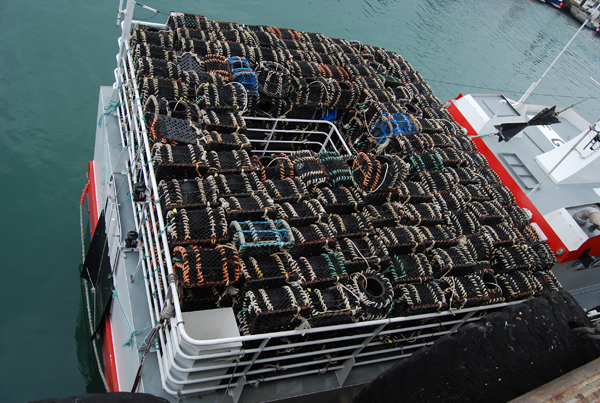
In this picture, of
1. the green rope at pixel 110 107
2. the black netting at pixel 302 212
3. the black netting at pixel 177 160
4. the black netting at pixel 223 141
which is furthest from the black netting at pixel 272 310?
the green rope at pixel 110 107

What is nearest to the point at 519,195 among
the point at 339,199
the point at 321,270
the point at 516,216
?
the point at 516,216

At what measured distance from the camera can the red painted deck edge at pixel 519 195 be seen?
8.13 m

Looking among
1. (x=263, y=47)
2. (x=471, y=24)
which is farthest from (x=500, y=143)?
(x=471, y=24)

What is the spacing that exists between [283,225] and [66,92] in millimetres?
8403

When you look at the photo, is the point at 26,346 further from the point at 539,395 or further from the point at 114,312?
the point at 539,395

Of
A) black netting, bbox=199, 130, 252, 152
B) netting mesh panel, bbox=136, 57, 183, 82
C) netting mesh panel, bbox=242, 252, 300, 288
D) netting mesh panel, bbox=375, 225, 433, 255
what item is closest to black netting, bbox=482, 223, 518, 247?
netting mesh panel, bbox=375, 225, 433, 255

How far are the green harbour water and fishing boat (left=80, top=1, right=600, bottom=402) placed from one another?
2.55ft

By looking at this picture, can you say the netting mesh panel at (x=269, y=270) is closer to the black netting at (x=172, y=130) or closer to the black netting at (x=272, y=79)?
the black netting at (x=172, y=130)


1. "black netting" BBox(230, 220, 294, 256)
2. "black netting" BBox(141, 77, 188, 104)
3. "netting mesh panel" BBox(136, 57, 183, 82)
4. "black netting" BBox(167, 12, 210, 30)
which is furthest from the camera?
"black netting" BBox(167, 12, 210, 30)

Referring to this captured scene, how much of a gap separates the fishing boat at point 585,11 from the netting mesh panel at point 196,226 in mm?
37170

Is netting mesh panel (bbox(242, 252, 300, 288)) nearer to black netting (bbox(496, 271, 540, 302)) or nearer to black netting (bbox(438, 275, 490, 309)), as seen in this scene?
black netting (bbox(438, 275, 490, 309))

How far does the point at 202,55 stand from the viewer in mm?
7008

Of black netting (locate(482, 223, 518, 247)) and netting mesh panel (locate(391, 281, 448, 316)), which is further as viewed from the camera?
black netting (locate(482, 223, 518, 247))

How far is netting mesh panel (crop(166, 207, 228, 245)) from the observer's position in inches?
166
